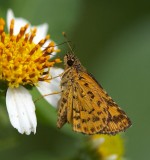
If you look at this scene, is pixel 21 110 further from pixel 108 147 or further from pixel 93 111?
pixel 108 147

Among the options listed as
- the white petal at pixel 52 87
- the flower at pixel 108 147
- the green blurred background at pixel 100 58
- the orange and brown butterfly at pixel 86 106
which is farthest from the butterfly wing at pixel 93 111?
the flower at pixel 108 147

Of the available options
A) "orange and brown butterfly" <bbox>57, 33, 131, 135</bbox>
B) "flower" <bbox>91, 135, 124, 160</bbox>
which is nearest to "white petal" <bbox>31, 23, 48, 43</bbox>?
"orange and brown butterfly" <bbox>57, 33, 131, 135</bbox>

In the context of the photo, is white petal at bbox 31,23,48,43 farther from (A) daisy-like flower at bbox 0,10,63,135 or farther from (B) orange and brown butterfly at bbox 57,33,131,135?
(B) orange and brown butterfly at bbox 57,33,131,135

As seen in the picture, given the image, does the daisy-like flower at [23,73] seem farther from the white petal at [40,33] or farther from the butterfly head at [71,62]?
the white petal at [40,33]

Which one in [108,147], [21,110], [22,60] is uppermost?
[22,60]

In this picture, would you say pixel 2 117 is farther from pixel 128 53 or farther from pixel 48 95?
pixel 128 53

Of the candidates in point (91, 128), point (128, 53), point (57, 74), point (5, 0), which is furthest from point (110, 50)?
point (91, 128)

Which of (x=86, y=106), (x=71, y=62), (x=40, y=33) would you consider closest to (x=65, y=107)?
(x=86, y=106)
